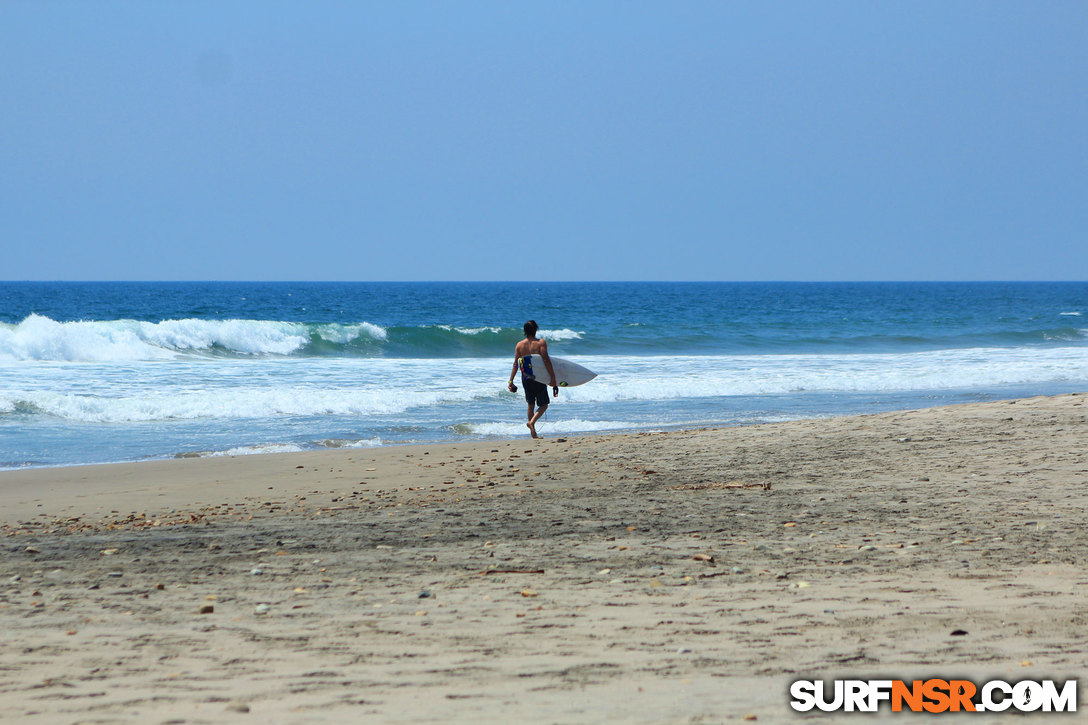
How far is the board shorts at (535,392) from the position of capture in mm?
12234

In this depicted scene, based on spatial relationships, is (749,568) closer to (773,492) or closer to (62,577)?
(773,492)

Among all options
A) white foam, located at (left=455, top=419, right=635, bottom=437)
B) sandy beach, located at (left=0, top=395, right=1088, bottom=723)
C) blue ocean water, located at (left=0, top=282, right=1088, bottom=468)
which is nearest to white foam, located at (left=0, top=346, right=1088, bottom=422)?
blue ocean water, located at (left=0, top=282, right=1088, bottom=468)

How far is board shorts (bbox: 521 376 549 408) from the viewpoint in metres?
12.2

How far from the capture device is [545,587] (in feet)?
15.4

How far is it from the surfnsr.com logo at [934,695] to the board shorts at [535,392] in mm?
9056

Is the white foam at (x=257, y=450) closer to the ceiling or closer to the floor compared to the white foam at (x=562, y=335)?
closer to the floor

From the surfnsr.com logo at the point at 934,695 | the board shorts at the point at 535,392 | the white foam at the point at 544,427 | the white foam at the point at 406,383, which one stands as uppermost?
the board shorts at the point at 535,392

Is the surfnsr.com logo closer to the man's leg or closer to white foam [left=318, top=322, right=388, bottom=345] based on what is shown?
the man's leg

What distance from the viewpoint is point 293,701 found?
316 cm

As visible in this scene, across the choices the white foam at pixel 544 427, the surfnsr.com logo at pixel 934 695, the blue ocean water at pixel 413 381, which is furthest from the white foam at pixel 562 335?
the surfnsr.com logo at pixel 934 695

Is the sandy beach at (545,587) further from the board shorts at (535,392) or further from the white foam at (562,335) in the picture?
the white foam at (562,335)

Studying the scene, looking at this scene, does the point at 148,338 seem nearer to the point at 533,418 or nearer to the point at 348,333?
the point at 348,333

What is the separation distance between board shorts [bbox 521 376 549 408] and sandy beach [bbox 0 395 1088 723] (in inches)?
126

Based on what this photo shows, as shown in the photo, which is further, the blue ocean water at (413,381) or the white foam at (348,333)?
the white foam at (348,333)
